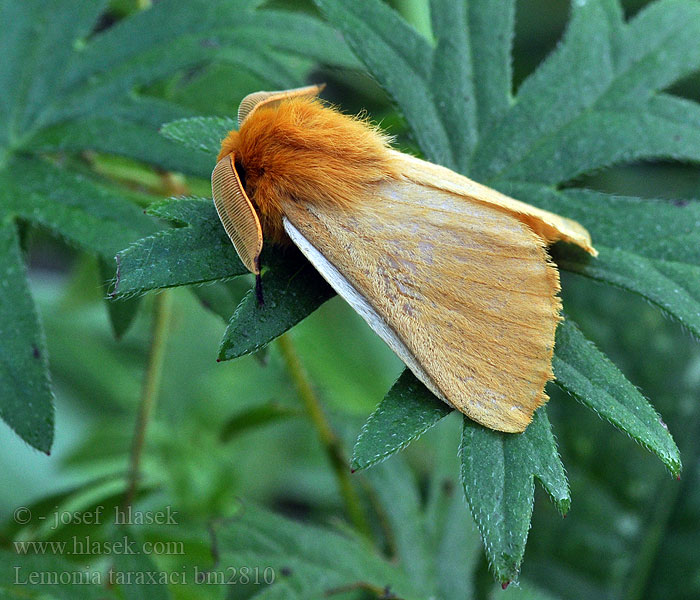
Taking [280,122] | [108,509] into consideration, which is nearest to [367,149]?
[280,122]

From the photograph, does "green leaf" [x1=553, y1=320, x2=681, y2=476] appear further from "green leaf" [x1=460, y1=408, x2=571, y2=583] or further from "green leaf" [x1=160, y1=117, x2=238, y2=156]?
"green leaf" [x1=160, y1=117, x2=238, y2=156]

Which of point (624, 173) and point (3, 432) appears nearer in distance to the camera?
point (3, 432)

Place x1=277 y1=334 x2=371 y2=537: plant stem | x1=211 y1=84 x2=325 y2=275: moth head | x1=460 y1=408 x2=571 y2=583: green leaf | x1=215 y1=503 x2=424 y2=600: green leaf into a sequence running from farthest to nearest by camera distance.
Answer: x1=277 y1=334 x2=371 y2=537: plant stem, x1=215 y1=503 x2=424 y2=600: green leaf, x1=211 y1=84 x2=325 y2=275: moth head, x1=460 y1=408 x2=571 y2=583: green leaf

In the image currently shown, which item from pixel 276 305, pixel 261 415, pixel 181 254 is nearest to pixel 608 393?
pixel 276 305

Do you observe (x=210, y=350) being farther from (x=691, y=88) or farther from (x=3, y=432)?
(x=691, y=88)

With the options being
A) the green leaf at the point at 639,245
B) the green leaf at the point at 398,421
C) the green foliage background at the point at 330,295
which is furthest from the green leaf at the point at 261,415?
the green leaf at the point at 639,245

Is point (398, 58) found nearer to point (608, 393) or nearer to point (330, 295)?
point (330, 295)

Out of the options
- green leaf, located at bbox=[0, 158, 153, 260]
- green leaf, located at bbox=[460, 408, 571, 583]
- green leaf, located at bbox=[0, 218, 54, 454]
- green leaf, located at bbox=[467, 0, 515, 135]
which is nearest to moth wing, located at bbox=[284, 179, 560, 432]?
green leaf, located at bbox=[460, 408, 571, 583]
